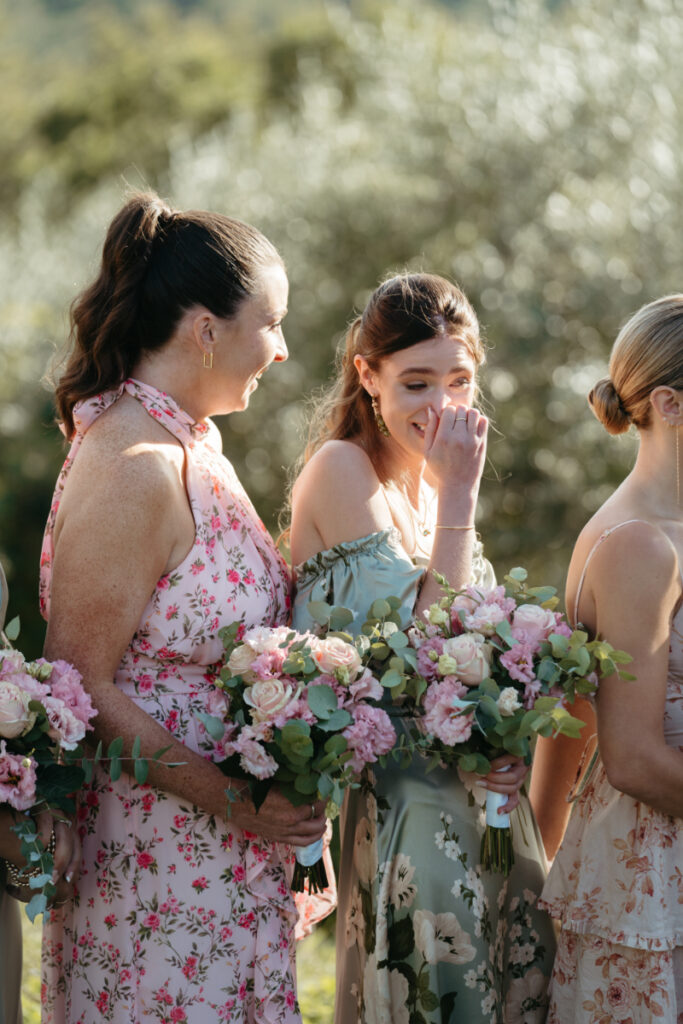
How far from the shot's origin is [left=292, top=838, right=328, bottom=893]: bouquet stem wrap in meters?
2.99

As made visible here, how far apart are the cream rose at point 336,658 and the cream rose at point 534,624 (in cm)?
44

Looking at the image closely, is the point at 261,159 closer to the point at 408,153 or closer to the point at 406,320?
the point at 408,153

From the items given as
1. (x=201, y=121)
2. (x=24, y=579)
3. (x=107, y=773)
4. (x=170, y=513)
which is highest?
(x=201, y=121)

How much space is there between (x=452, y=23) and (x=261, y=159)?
33.8 ft

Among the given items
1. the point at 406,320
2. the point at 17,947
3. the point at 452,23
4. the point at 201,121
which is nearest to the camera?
the point at 17,947

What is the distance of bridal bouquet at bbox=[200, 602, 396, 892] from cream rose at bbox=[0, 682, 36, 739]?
0.47 m

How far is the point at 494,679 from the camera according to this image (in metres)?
2.93

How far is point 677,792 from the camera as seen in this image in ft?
9.70

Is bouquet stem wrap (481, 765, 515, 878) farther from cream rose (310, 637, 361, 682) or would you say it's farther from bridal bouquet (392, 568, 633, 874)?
cream rose (310, 637, 361, 682)

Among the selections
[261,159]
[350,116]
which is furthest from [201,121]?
[261,159]

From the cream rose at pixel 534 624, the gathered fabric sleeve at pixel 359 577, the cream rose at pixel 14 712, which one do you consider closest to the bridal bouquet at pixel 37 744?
the cream rose at pixel 14 712

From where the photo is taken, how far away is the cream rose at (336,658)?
2.79m

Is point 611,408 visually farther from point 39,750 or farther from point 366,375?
point 39,750

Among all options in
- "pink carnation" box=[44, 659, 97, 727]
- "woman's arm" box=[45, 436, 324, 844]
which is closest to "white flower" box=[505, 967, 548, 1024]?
"woman's arm" box=[45, 436, 324, 844]
